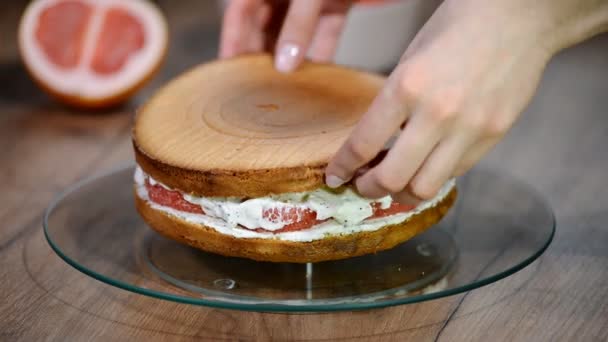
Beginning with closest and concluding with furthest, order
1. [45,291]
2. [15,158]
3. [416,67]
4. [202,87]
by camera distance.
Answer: [416,67] < [45,291] < [202,87] < [15,158]

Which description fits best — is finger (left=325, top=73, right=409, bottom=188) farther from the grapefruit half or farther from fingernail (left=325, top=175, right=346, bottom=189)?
the grapefruit half

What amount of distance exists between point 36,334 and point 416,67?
2.41 feet

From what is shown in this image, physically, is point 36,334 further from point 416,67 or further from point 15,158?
point 15,158

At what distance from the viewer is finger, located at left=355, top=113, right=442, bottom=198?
1156mm

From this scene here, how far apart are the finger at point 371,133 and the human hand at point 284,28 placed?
0.50 meters

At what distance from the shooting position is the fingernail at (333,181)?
1.30m

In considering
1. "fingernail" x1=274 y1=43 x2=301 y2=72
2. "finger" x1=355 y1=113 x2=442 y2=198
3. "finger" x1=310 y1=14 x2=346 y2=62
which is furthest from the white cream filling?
"finger" x1=310 y1=14 x2=346 y2=62

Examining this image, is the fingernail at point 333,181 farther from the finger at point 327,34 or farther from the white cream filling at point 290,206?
the finger at point 327,34

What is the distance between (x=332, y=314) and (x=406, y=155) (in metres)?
0.32

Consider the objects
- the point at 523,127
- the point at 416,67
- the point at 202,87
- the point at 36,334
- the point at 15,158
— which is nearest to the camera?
the point at 416,67

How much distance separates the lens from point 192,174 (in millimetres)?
1350

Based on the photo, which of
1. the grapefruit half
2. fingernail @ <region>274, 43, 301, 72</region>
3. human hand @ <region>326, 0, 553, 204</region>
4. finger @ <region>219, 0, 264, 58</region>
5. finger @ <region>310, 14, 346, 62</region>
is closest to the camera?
human hand @ <region>326, 0, 553, 204</region>

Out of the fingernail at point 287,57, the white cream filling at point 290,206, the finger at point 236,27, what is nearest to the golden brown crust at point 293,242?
the white cream filling at point 290,206

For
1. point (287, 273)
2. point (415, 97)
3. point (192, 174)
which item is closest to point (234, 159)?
point (192, 174)
